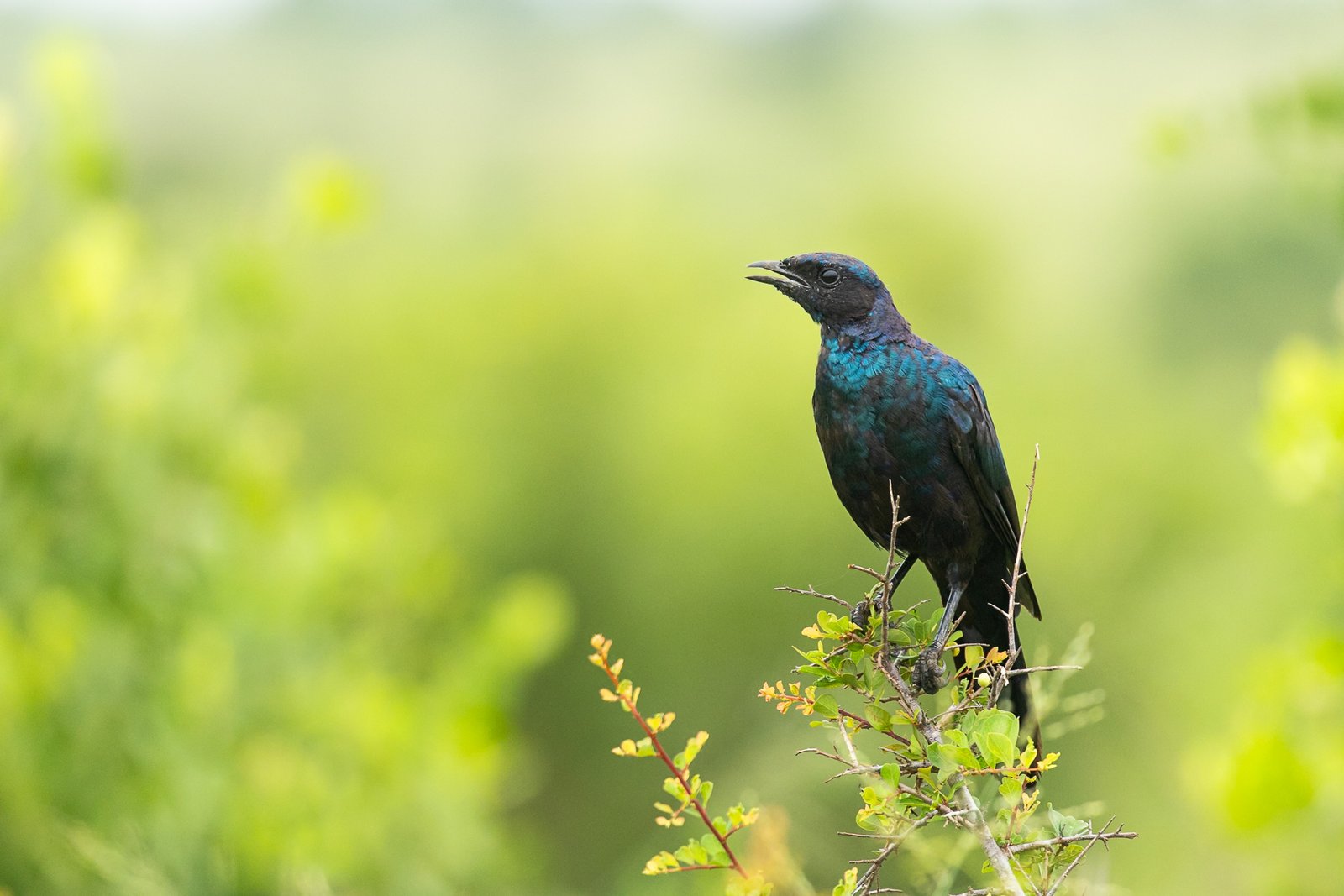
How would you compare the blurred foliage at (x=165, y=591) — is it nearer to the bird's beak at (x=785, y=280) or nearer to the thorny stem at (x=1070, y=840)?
the bird's beak at (x=785, y=280)

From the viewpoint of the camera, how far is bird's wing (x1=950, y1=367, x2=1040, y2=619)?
4.04m

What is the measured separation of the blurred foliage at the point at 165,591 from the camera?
829 centimetres

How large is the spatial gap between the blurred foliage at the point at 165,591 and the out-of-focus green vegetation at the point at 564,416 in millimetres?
30

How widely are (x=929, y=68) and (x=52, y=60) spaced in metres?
95.0

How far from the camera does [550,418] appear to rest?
116ft

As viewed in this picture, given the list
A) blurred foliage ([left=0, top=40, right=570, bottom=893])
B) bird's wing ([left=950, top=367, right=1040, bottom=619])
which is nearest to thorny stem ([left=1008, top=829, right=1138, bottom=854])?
bird's wing ([left=950, top=367, right=1040, bottom=619])

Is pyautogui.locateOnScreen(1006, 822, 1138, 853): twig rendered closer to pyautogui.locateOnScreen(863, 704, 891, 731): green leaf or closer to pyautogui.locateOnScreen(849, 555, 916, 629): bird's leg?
pyautogui.locateOnScreen(863, 704, 891, 731): green leaf

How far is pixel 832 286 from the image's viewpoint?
4.27 metres

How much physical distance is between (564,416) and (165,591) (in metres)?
26.6

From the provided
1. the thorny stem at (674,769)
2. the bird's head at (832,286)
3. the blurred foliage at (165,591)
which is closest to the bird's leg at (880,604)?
the thorny stem at (674,769)

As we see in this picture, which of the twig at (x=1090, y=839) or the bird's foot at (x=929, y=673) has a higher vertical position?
the bird's foot at (x=929, y=673)

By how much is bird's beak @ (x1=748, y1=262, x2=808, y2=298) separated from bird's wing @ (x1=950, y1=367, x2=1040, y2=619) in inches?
21.8

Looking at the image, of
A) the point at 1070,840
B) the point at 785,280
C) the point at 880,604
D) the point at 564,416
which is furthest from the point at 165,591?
the point at 564,416

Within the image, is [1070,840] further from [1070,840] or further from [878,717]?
[878,717]
